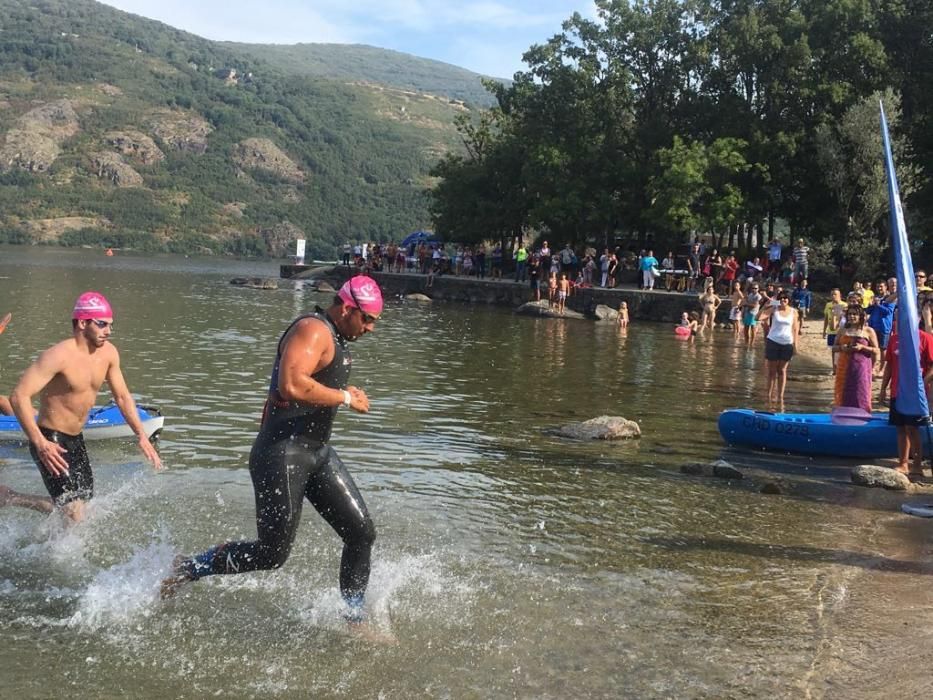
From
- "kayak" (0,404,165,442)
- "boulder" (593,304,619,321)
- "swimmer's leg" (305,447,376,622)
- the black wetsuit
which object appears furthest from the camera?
"boulder" (593,304,619,321)

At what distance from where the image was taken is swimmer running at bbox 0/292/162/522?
6867 mm

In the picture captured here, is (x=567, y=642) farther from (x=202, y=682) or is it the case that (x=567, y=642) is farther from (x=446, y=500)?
(x=446, y=500)

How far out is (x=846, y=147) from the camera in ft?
133

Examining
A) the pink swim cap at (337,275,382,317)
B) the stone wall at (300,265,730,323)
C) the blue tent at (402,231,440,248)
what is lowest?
the stone wall at (300,265,730,323)

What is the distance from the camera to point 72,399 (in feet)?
23.2

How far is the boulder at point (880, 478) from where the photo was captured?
34.4 feet

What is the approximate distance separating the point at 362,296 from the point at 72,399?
2657mm

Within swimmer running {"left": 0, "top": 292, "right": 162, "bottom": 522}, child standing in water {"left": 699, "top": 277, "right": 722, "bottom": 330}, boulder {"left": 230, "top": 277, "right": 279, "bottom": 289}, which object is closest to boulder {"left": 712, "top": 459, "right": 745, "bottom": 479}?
swimmer running {"left": 0, "top": 292, "right": 162, "bottom": 522}

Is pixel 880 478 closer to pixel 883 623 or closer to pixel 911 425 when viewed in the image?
pixel 911 425

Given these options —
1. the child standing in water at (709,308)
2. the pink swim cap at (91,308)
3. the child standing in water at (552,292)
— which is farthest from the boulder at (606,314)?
the pink swim cap at (91,308)

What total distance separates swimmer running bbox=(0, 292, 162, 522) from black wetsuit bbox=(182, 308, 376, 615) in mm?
1546

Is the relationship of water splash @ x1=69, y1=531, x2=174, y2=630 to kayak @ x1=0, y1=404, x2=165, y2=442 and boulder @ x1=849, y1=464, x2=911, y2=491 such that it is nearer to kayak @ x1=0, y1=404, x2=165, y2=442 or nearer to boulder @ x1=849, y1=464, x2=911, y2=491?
kayak @ x1=0, y1=404, x2=165, y2=442

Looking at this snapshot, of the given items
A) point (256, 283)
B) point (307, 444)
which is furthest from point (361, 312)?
point (256, 283)

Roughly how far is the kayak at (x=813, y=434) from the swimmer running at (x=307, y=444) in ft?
26.3
